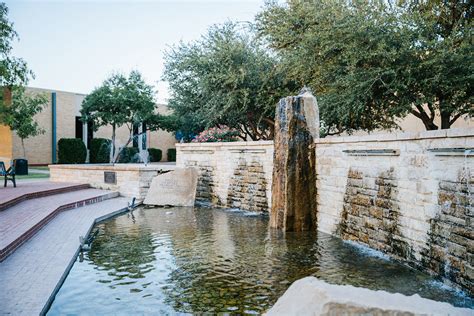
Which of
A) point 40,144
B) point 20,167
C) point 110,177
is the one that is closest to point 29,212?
point 110,177

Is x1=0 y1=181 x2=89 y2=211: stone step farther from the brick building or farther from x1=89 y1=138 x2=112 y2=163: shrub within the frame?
x1=89 y1=138 x2=112 y2=163: shrub

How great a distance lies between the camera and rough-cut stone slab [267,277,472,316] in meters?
2.66

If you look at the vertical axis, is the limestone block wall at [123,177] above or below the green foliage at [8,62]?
below

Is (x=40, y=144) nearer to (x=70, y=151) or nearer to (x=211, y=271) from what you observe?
(x=70, y=151)

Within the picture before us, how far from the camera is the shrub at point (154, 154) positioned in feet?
106

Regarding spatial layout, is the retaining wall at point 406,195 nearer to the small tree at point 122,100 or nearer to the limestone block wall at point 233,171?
the limestone block wall at point 233,171

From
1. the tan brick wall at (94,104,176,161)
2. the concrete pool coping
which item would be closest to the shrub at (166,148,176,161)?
the tan brick wall at (94,104,176,161)

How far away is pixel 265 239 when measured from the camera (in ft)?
26.7

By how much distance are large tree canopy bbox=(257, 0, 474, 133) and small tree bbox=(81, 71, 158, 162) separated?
955 centimetres

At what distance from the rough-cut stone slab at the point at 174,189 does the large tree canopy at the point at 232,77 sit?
4154 mm

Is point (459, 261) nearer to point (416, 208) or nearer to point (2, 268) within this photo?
point (416, 208)

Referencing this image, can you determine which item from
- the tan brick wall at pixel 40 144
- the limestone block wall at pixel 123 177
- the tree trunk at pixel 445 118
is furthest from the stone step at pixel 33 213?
the tan brick wall at pixel 40 144

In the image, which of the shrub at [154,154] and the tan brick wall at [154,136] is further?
the shrub at [154,154]

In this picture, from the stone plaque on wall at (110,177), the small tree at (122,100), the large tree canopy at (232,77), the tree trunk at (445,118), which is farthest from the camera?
the small tree at (122,100)
